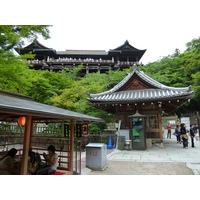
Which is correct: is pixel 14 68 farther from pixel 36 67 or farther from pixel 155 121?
pixel 36 67

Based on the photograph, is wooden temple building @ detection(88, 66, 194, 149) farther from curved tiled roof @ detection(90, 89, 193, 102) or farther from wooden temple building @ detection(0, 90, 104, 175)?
wooden temple building @ detection(0, 90, 104, 175)

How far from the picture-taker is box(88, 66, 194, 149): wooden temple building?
11031mm

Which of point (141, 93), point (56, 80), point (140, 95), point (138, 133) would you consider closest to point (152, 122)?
point (138, 133)

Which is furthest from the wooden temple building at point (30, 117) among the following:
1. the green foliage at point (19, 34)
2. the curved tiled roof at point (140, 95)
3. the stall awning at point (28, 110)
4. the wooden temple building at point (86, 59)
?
the wooden temple building at point (86, 59)

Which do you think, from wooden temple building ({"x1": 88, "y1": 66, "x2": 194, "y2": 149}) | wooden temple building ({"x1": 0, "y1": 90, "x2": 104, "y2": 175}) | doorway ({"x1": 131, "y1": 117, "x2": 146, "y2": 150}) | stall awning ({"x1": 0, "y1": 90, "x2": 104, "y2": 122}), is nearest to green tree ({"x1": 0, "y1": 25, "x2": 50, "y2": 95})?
wooden temple building ({"x1": 0, "y1": 90, "x2": 104, "y2": 175})

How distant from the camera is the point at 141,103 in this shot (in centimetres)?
1231

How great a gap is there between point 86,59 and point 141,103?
2536cm

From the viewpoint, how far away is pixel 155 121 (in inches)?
480

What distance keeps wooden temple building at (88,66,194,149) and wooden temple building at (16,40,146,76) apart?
20475 mm

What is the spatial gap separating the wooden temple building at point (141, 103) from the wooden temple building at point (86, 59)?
2048 centimetres

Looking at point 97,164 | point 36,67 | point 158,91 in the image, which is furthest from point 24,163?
point 36,67

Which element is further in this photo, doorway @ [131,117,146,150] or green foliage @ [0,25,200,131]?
doorway @ [131,117,146,150]

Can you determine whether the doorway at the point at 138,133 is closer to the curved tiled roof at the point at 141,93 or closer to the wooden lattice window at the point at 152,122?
the wooden lattice window at the point at 152,122

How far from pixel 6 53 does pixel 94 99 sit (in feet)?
23.3
